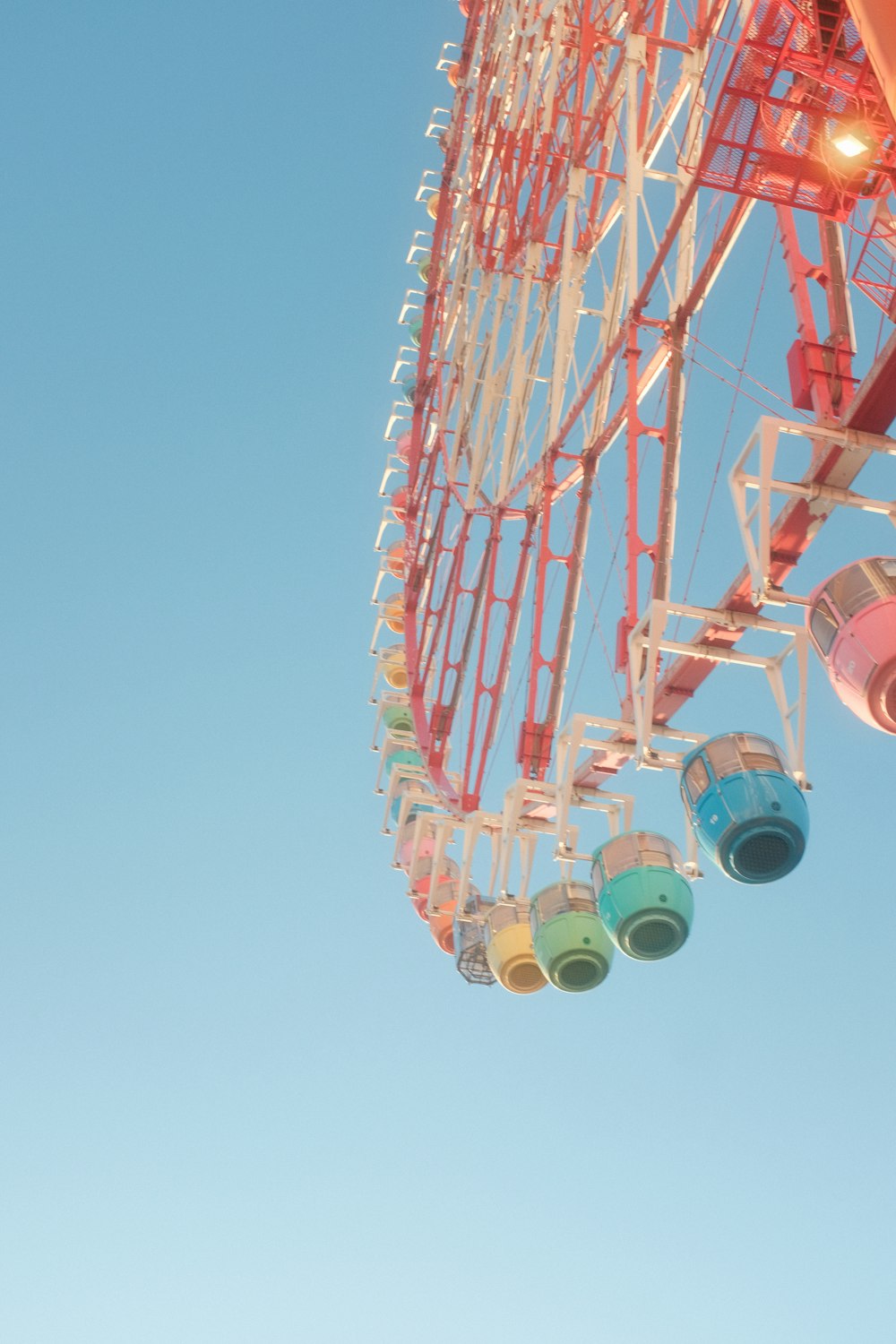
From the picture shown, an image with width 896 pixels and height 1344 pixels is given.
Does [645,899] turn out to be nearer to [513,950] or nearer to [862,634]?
[862,634]

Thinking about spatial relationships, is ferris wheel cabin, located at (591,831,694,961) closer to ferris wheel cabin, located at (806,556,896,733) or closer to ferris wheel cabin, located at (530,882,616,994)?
ferris wheel cabin, located at (530,882,616,994)

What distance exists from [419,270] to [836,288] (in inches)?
703

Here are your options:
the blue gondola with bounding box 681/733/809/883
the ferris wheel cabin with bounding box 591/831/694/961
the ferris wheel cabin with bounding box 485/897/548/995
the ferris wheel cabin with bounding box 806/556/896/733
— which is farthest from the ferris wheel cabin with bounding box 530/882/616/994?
the ferris wheel cabin with bounding box 806/556/896/733

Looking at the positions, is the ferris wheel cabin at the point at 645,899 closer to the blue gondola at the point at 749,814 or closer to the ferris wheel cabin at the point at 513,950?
the blue gondola at the point at 749,814

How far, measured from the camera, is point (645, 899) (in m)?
8.71

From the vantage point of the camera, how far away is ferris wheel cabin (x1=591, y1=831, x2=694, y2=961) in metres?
8.73

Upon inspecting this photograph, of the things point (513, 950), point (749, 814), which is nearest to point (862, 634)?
point (749, 814)

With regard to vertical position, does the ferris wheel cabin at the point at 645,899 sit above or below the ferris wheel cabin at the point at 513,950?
below

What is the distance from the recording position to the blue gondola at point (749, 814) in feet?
26.0

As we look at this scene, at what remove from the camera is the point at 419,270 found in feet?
86.5

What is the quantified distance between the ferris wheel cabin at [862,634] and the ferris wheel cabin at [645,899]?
1.93m

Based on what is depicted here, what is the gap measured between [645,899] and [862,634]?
2416 mm

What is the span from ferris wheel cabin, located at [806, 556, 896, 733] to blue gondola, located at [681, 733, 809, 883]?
0.84m

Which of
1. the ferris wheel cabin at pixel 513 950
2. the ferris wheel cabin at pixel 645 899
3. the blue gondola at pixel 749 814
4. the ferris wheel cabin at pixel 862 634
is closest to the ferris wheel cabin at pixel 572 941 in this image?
the ferris wheel cabin at pixel 645 899
